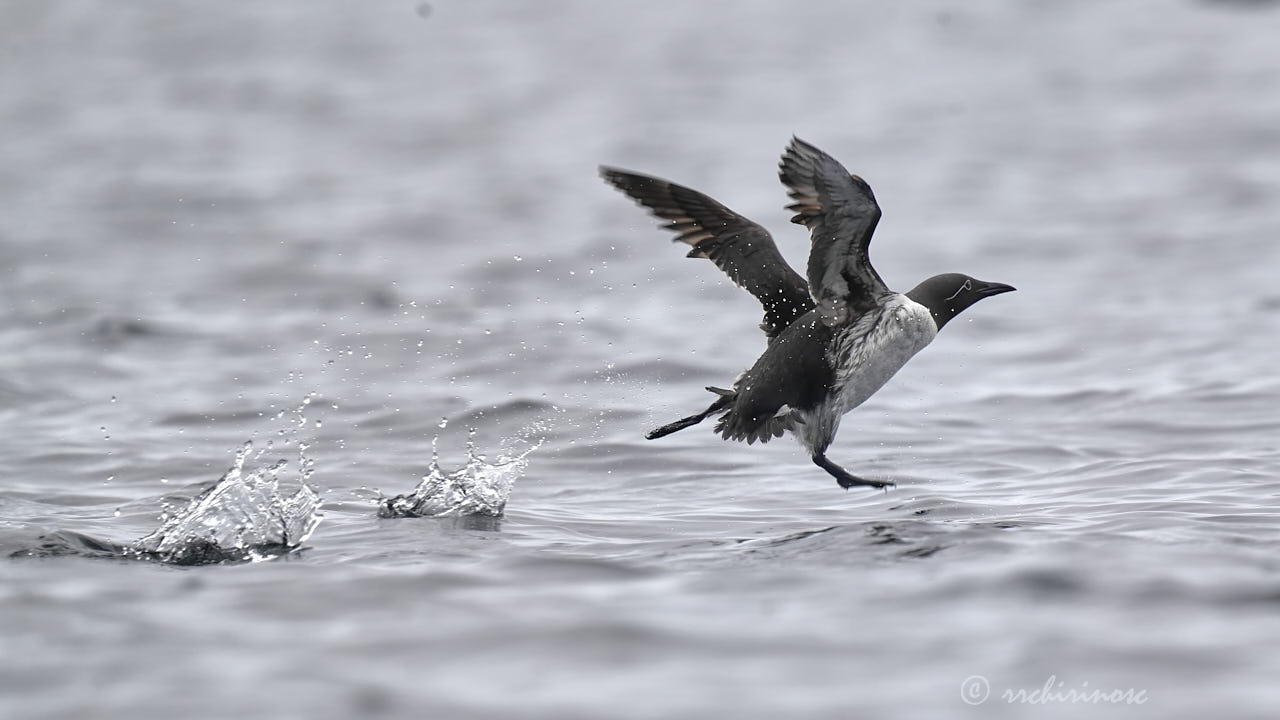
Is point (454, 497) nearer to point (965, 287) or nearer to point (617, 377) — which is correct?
point (965, 287)

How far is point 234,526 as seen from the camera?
741 centimetres

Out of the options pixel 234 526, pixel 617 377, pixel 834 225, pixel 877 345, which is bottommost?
pixel 234 526

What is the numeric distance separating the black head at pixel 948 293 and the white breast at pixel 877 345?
617 millimetres

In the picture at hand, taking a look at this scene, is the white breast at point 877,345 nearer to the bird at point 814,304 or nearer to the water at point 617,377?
the bird at point 814,304

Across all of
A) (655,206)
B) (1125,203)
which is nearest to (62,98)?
(1125,203)

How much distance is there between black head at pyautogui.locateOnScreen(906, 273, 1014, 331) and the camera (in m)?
9.10

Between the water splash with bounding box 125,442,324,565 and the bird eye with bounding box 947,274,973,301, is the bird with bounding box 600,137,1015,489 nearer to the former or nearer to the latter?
the bird eye with bounding box 947,274,973,301

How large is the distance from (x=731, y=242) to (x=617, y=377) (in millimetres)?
4062

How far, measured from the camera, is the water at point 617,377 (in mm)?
5430

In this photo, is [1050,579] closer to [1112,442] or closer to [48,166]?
[1112,442]

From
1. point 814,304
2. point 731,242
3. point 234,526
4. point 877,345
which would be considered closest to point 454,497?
point 234,526

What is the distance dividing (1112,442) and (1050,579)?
4506 millimetres
